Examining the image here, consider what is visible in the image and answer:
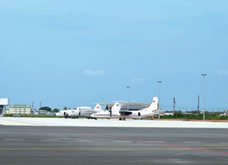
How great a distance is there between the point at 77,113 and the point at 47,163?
5619 inches

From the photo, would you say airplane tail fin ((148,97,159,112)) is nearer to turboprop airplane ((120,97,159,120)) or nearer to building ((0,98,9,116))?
turboprop airplane ((120,97,159,120))

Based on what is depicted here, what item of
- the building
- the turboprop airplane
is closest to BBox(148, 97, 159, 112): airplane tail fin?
the turboprop airplane

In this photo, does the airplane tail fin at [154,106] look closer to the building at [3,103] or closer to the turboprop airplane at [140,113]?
the turboprop airplane at [140,113]

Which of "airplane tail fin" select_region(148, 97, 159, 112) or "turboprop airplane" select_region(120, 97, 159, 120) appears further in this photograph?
"airplane tail fin" select_region(148, 97, 159, 112)

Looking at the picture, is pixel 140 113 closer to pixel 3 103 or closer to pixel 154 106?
pixel 154 106

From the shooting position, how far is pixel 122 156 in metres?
19.5

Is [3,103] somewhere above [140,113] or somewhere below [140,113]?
above

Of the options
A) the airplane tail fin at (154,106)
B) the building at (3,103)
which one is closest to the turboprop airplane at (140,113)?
the airplane tail fin at (154,106)

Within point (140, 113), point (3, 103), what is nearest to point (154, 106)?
point (140, 113)

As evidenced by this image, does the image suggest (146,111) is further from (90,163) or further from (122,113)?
(90,163)

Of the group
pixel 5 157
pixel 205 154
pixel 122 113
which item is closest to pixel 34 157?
pixel 5 157

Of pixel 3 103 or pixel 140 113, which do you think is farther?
pixel 3 103

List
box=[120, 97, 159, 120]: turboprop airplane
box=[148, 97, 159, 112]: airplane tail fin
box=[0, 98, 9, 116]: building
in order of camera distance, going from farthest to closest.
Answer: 1. box=[0, 98, 9, 116]: building
2. box=[148, 97, 159, 112]: airplane tail fin
3. box=[120, 97, 159, 120]: turboprop airplane

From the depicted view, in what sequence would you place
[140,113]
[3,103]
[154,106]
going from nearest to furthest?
[140,113]
[154,106]
[3,103]
